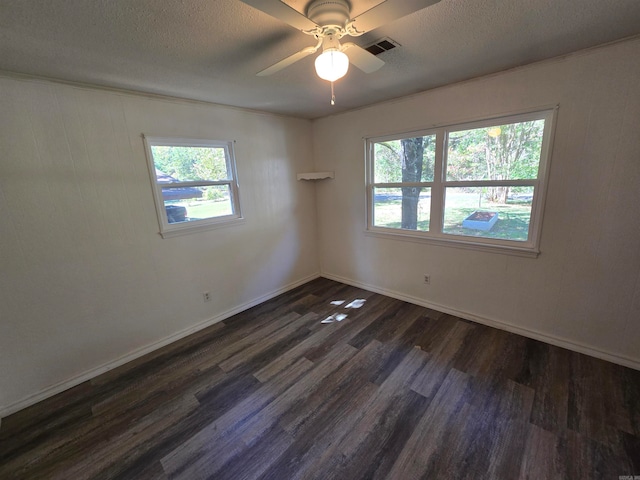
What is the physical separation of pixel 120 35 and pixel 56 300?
2.00 meters

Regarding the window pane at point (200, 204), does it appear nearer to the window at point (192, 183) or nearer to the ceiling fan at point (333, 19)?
the window at point (192, 183)

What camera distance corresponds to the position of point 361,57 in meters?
1.47

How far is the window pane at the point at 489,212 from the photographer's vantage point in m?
2.42

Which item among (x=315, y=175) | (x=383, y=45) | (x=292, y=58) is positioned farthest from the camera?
(x=315, y=175)

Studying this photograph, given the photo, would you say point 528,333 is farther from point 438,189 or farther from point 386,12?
point 386,12

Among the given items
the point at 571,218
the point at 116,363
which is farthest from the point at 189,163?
the point at 571,218

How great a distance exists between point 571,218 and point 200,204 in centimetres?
346

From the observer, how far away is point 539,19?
1481 mm

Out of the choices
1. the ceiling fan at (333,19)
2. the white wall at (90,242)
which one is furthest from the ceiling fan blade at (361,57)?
the white wall at (90,242)

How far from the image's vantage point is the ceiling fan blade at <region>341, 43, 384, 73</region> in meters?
1.39

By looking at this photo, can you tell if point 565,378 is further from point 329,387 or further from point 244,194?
point 244,194

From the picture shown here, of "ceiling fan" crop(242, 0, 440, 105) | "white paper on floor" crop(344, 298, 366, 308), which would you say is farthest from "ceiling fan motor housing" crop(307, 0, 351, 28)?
"white paper on floor" crop(344, 298, 366, 308)

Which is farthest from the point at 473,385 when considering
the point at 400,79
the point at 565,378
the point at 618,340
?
the point at 400,79

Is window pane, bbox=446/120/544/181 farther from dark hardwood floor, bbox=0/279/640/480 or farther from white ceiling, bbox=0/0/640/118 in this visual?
dark hardwood floor, bbox=0/279/640/480
